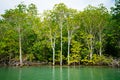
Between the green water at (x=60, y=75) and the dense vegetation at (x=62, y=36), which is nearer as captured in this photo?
the green water at (x=60, y=75)

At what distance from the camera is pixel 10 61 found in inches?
1775

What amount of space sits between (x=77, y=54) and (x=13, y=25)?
11027mm

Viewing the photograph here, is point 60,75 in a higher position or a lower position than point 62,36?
lower

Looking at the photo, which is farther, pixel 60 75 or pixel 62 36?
pixel 62 36

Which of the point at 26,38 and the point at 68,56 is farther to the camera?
the point at 26,38

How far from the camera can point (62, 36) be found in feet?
155

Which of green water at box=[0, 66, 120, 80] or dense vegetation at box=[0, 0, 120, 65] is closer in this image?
green water at box=[0, 66, 120, 80]

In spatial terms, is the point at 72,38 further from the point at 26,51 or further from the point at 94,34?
the point at 26,51

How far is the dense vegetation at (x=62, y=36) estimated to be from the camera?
144 feet

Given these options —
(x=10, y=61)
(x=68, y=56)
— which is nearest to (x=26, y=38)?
(x=10, y=61)

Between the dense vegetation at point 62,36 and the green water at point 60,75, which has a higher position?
the dense vegetation at point 62,36

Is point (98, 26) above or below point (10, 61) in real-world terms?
above

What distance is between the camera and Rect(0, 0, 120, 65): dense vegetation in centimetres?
4378

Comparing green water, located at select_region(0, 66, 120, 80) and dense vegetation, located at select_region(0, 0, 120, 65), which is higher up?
dense vegetation, located at select_region(0, 0, 120, 65)
